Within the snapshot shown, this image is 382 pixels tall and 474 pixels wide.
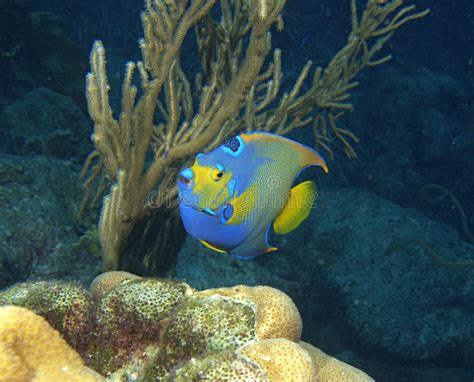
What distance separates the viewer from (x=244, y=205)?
160 cm

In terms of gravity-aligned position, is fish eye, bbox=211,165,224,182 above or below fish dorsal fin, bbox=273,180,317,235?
above

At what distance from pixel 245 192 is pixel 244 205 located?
6cm

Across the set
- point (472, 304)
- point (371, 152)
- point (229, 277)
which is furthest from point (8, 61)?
point (472, 304)

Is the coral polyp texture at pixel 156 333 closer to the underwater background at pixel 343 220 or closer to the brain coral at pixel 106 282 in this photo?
the brain coral at pixel 106 282

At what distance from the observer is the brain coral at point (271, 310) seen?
5.39ft

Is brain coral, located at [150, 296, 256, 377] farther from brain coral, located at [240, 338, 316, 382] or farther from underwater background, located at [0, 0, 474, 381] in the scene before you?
underwater background, located at [0, 0, 474, 381]

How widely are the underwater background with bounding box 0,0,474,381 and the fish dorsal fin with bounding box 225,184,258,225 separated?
1.60 meters

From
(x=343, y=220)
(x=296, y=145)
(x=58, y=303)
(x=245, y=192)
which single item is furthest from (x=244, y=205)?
(x=343, y=220)

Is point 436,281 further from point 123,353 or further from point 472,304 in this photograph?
point 123,353

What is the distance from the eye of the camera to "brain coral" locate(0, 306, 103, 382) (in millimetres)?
1252

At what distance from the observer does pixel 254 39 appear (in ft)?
7.98

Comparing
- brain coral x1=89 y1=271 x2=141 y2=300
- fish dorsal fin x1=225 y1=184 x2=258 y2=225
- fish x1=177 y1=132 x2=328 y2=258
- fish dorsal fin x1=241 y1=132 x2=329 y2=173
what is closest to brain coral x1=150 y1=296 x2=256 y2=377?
fish x1=177 y1=132 x2=328 y2=258

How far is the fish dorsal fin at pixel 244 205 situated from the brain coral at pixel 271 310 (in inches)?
14.1

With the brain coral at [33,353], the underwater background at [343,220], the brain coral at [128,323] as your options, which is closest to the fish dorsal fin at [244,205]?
the brain coral at [128,323]
